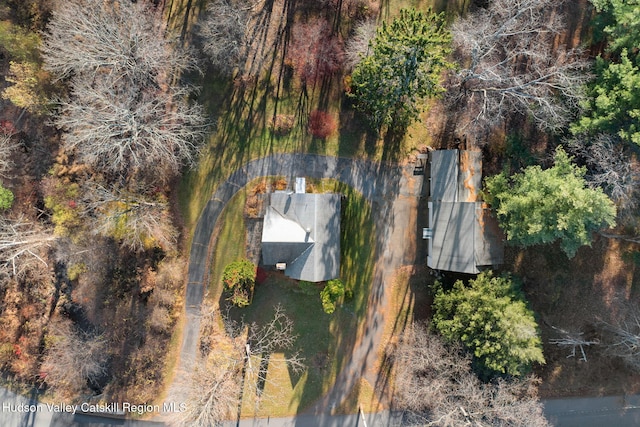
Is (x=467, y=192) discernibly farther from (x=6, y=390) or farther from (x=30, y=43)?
(x=6, y=390)

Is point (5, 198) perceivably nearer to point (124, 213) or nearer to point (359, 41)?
point (124, 213)

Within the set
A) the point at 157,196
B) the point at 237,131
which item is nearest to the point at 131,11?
the point at 237,131

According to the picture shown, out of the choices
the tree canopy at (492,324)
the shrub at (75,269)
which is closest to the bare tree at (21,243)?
the shrub at (75,269)

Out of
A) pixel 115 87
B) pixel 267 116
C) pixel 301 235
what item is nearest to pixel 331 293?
pixel 301 235

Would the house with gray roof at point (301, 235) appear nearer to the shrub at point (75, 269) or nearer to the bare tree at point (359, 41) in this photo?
the bare tree at point (359, 41)

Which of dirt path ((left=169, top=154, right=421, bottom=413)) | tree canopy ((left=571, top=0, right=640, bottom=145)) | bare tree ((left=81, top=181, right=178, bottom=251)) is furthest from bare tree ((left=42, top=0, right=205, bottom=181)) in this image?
tree canopy ((left=571, top=0, right=640, bottom=145))

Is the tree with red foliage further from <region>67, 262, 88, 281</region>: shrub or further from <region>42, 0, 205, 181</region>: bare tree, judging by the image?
<region>67, 262, 88, 281</region>: shrub

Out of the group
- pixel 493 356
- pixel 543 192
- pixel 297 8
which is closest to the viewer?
pixel 543 192
